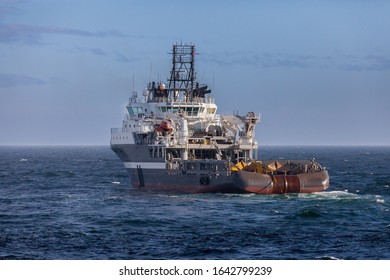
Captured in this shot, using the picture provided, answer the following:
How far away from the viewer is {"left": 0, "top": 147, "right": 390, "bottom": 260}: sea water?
3847 centimetres

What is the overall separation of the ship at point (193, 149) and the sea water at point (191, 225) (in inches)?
54.1

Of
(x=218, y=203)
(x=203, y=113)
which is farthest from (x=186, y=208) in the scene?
(x=203, y=113)

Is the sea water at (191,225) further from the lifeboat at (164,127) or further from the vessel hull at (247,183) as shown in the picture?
the lifeboat at (164,127)

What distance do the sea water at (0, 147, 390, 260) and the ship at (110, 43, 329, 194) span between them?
4.51ft

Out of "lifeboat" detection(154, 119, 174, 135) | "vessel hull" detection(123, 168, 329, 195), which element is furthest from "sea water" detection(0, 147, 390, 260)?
"lifeboat" detection(154, 119, 174, 135)

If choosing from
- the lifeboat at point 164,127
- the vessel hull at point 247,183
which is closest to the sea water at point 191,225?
the vessel hull at point 247,183

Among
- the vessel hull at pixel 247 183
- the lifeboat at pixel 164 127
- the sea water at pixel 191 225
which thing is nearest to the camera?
the sea water at pixel 191 225

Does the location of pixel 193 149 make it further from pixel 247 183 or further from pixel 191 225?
pixel 191 225

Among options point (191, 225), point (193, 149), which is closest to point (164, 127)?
point (193, 149)

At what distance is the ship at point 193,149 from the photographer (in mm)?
65000

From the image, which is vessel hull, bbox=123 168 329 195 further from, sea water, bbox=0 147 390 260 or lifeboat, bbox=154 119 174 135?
lifeboat, bbox=154 119 174 135

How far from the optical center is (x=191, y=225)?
160ft
